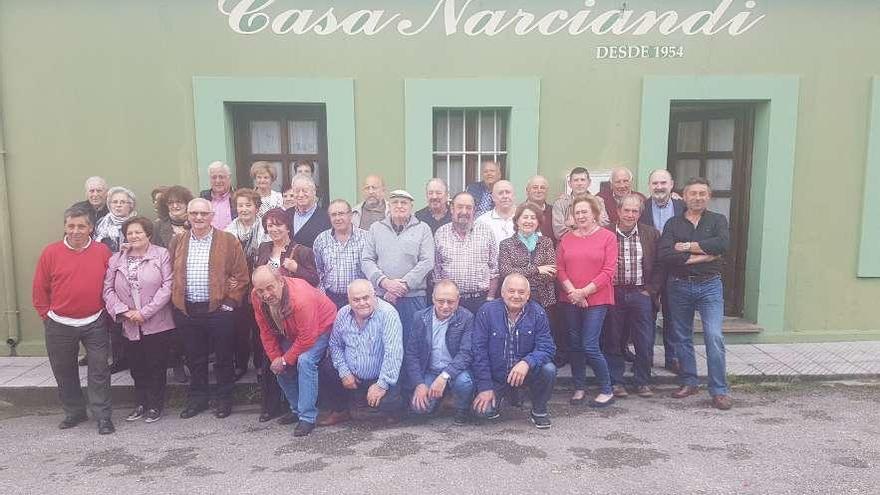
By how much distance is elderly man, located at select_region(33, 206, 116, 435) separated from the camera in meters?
4.15

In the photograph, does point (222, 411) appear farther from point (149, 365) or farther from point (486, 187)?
point (486, 187)

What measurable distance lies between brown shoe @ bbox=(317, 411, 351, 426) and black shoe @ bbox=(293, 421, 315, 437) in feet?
0.39

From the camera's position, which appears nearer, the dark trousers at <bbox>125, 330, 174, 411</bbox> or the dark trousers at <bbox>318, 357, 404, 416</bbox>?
the dark trousers at <bbox>318, 357, 404, 416</bbox>

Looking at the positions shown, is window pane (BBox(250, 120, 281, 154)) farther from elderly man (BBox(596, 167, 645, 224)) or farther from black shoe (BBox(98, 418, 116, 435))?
elderly man (BBox(596, 167, 645, 224))

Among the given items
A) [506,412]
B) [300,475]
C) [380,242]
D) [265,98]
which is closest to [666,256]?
[506,412]

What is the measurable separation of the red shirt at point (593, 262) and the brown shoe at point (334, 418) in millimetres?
1967

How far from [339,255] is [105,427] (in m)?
2.12

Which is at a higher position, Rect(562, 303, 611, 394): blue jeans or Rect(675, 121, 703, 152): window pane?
Rect(675, 121, 703, 152): window pane

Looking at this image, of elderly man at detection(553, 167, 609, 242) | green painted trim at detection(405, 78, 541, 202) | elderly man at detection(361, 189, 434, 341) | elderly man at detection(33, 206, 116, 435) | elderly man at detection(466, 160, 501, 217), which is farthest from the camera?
green painted trim at detection(405, 78, 541, 202)

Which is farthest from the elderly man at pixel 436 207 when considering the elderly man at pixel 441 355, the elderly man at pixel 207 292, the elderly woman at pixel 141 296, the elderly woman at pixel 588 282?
the elderly woman at pixel 141 296

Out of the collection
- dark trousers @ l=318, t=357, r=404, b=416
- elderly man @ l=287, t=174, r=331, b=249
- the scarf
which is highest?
elderly man @ l=287, t=174, r=331, b=249

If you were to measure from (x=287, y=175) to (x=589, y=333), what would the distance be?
12.2ft

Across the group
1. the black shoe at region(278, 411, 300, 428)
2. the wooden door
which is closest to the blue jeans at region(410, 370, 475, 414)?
the black shoe at region(278, 411, 300, 428)

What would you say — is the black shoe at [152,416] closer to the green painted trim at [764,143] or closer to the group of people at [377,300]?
the group of people at [377,300]
